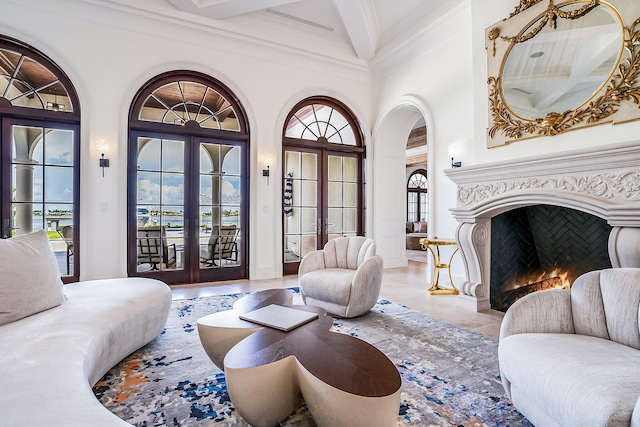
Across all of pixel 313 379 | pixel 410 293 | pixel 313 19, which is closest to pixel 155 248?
pixel 410 293

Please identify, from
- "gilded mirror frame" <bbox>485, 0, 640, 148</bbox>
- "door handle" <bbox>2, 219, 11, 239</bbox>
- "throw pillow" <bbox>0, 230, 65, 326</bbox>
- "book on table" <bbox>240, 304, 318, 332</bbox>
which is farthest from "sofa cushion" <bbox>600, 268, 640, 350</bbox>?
"door handle" <bbox>2, 219, 11, 239</bbox>

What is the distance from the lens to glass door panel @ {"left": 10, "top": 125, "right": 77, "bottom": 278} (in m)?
4.09

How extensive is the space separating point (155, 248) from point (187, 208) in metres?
0.73

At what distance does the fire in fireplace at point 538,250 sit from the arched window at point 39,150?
5228mm

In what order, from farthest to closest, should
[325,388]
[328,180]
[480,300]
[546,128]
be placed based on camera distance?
[328,180], [480,300], [546,128], [325,388]

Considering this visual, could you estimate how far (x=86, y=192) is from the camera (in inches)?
167

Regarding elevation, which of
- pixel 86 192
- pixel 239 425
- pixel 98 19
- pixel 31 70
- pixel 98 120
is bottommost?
pixel 239 425

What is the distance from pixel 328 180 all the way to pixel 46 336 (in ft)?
15.8

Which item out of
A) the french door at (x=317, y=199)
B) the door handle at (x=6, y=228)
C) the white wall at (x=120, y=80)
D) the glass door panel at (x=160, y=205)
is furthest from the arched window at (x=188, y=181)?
the door handle at (x=6, y=228)

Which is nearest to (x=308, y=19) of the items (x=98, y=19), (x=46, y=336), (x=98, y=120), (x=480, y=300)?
(x=98, y=19)

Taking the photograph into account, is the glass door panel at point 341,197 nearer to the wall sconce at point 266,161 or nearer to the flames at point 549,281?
the wall sconce at point 266,161

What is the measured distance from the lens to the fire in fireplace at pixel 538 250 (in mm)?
3332

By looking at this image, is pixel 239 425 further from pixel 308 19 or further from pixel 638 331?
pixel 308 19

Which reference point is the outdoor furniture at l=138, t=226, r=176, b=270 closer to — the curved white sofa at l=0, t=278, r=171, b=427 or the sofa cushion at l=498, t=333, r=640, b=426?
the curved white sofa at l=0, t=278, r=171, b=427
